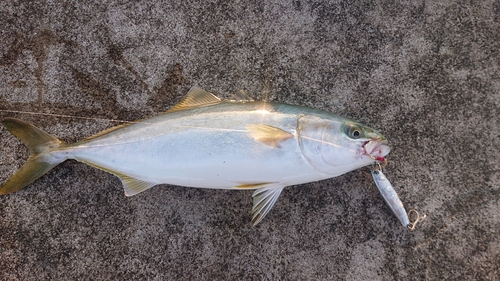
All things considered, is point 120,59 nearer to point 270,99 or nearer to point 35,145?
point 35,145

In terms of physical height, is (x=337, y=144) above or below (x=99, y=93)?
above

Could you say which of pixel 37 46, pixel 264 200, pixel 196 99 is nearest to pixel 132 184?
pixel 196 99

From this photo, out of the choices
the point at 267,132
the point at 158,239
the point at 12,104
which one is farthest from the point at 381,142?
the point at 12,104

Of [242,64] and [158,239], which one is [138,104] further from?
[158,239]

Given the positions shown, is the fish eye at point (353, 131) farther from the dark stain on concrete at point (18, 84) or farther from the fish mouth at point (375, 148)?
the dark stain on concrete at point (18, 84)

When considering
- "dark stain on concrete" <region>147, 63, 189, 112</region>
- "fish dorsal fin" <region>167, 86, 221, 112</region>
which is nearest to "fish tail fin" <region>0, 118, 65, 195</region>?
"dark stain on concrete" <region>147, 63, 189, 112</region>

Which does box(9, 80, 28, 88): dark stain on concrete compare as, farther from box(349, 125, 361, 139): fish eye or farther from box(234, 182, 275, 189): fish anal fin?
box(349, 125, 361, 139): fish eye
